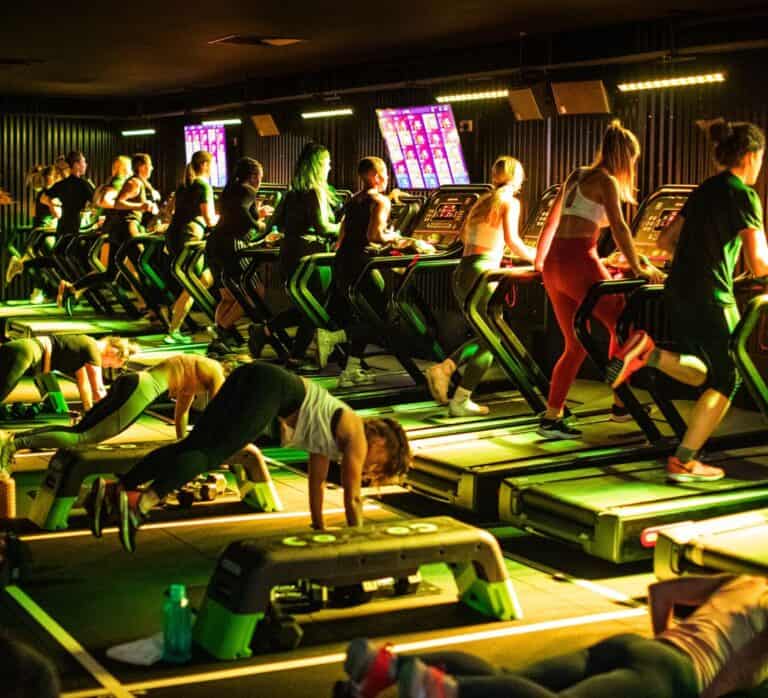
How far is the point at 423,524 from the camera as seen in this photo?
5.68 meters

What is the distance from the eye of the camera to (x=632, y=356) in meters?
6.98

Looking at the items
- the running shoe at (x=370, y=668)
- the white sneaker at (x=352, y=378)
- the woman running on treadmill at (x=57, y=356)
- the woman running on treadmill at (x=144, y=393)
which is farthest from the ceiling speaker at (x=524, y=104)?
the running shoe at (x=370, y=668)

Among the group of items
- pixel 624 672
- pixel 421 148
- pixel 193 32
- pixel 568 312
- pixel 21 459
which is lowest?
pixel 21 459

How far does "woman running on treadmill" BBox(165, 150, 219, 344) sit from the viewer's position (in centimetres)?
1290

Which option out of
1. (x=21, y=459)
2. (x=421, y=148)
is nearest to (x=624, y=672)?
(x=21, y=459)

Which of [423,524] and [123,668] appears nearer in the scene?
[123,668]

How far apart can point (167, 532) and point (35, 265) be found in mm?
11058

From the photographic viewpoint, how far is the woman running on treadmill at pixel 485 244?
340 inches

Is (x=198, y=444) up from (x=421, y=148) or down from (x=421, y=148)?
down

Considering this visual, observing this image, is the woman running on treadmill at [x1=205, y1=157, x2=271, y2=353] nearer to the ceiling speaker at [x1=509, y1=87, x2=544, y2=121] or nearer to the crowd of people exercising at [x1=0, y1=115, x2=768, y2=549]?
the crowd of people exercising at [x1=0, y1=115, x2=768, y2=549]

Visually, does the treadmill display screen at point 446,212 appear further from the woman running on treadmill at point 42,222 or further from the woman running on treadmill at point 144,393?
the woman running on treadmill at point 42,222

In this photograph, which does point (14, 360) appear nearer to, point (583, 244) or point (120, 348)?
point (120, 348)

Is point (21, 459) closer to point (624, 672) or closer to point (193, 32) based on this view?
point (193, 32)

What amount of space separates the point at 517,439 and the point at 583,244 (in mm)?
1248
